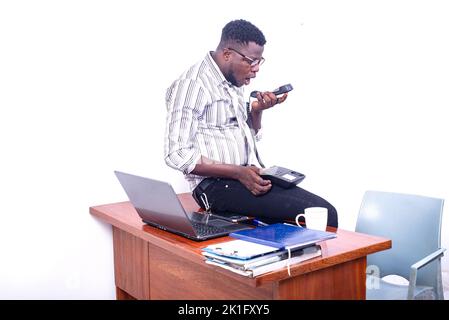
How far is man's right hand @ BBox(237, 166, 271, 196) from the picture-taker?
178 centimetres

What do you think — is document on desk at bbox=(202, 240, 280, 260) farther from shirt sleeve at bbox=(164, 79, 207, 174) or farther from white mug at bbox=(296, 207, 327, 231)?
shirt sleeve at bbox=(164, 79, 207, 174)

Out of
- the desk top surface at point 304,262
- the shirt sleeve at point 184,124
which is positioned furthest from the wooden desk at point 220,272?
the shirt sleeve at point 184,124

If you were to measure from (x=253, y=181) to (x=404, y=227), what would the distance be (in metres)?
0.68

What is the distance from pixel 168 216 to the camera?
154 centimetres

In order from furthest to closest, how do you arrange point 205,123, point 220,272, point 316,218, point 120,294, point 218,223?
point 120,294
point 205,123
point 218,223
point 316,218
point 220,272

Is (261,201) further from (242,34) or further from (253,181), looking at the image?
(242,34)

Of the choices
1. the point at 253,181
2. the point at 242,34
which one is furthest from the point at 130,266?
the point at 242,34

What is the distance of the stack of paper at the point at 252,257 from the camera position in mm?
1173

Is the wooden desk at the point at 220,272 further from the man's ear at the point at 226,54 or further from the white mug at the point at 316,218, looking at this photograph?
the man's ear at the point at 226,54

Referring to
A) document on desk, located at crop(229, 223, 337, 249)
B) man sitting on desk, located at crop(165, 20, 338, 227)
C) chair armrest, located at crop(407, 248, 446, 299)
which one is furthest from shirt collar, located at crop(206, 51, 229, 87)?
chair armrest, located at crop(407, 248, 446, 299)

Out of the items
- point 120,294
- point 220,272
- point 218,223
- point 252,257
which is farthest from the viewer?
point 120,294

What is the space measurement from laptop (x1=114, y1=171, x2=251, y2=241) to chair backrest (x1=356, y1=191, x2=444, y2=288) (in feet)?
2.27

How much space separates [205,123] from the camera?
1.95 m
